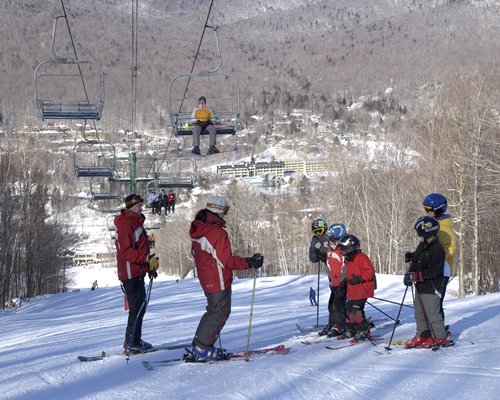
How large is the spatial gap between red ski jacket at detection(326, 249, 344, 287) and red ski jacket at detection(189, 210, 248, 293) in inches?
78.8

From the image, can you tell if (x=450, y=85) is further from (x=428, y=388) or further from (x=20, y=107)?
(x=20, y=107)

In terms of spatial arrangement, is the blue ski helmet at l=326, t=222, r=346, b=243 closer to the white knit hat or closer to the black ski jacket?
the black ski jacket

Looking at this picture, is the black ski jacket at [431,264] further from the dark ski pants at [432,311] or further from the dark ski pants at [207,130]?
the dark ski pants at [207,130]

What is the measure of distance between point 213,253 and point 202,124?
27.9 feet

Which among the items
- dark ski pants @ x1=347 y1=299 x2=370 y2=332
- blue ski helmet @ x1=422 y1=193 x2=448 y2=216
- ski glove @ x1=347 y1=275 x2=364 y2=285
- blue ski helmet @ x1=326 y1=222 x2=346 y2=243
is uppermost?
blue ski helmet @ x1=422 y1=193 x2=448 y2=216

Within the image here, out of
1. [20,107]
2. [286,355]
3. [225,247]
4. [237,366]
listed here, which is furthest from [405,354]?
[20,107]

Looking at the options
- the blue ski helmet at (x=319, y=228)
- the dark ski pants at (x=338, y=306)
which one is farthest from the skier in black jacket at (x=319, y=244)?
the dark ski pants at (x=338, y=306)

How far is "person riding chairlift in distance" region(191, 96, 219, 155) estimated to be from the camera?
44.1 ft

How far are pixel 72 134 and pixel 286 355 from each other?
179 metres

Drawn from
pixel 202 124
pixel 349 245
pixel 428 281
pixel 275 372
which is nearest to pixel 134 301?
pixel 275 372

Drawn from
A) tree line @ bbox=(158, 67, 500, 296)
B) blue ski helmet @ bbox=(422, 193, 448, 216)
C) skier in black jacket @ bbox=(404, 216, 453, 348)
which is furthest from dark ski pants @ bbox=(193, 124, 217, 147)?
tree line @ bbox=(158, 67, 500, 296)

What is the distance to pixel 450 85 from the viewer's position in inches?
990

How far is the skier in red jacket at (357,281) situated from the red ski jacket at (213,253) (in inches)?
59.1

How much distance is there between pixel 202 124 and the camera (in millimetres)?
13648
